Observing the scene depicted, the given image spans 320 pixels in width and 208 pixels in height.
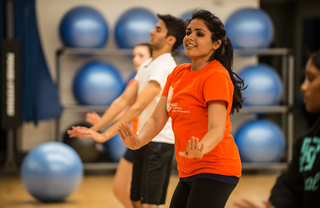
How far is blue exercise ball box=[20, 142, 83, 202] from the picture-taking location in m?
4.05

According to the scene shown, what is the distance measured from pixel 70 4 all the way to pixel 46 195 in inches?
120

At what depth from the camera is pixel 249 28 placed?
18.4ft

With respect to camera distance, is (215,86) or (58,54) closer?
(215,86)

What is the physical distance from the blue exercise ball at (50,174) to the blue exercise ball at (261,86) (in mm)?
2468

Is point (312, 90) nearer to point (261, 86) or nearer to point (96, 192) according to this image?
point (96, 192)

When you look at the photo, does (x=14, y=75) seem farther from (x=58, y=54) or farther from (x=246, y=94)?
(x=246, y=94)

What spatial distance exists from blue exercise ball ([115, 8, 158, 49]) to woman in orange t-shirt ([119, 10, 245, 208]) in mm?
3745

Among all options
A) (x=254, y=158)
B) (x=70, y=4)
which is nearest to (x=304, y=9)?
(x=254, y=158)

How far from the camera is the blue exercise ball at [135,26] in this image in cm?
559

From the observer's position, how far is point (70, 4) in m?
6.16

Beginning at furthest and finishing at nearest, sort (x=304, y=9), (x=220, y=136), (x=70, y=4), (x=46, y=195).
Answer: (x=304, y=9)
(x=70, y=4)
(x=46, y=195)
(x=220, y=136)

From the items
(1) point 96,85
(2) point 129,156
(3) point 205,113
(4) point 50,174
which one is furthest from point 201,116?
(1) point 96,85

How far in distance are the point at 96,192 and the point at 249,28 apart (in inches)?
109

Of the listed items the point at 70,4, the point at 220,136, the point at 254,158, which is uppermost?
the point at 70,4
